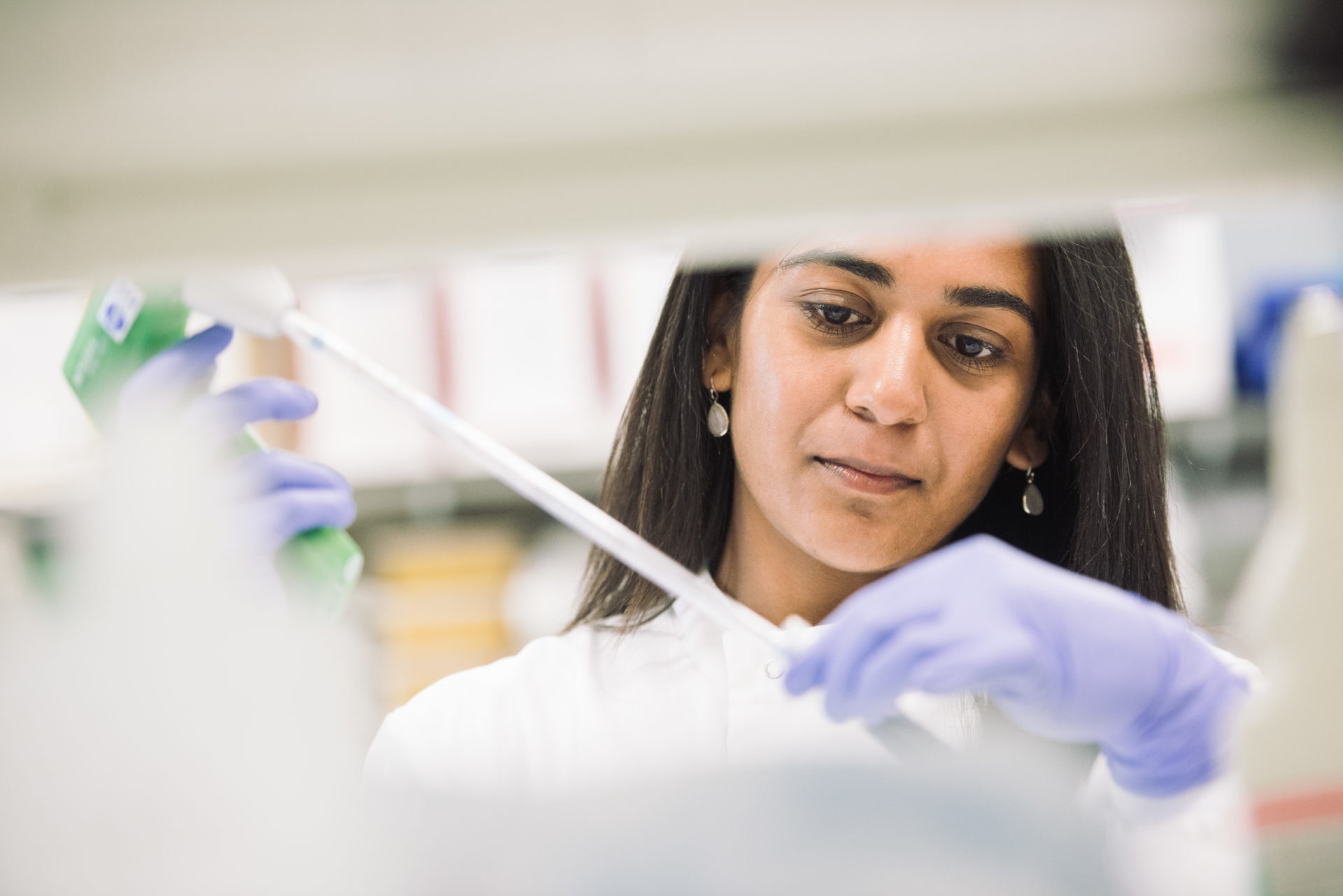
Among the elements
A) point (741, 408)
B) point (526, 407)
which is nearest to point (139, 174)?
point (741, 408)

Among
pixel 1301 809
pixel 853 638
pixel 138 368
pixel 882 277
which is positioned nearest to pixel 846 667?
pixel 853 638

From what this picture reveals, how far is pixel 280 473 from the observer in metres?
0.74

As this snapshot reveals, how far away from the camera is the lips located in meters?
0.85

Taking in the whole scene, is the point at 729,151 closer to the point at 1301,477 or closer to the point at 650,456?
the point at 1301,477

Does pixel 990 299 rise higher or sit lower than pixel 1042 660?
higher

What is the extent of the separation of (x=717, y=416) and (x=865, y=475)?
0.24 metres

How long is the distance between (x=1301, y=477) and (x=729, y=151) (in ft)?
0.84

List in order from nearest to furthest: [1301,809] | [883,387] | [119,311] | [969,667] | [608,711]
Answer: [1301,809]
[969,667]
[119,311]
[883,387]
[608,711]

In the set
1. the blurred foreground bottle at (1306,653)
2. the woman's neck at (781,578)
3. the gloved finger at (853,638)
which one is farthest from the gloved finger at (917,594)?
the woman's neck at (781,578)

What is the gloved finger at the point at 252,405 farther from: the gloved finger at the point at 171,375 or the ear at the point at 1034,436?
the ear at the point at 1034,436

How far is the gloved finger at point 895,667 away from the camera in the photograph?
57cm

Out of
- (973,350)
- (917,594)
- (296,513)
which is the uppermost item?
(973,350)

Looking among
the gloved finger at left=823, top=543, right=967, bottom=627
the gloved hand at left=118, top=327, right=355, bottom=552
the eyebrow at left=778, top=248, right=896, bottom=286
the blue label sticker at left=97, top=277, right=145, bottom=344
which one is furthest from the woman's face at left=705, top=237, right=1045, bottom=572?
the blue label sticker at left=97, top=277, right=145, bottom=344

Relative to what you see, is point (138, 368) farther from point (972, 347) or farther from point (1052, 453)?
point (1052, 453)
